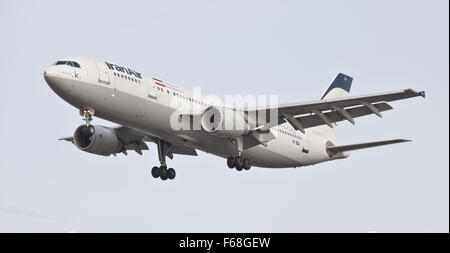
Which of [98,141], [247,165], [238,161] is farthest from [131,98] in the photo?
[247,165]

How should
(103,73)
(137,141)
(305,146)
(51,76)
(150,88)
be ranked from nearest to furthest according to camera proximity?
(51,76), (103,73), (150,88), (137,141), (305,146)

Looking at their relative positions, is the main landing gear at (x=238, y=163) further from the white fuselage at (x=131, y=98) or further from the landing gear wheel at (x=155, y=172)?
the landing gear wheel at (x=155, y=172)

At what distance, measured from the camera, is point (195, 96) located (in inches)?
1710

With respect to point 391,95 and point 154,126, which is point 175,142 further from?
point 391,95

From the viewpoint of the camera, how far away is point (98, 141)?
4616 centimetres

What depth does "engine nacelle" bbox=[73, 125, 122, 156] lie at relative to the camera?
45344mm

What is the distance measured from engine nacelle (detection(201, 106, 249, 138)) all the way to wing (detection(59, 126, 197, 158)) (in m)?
4.15

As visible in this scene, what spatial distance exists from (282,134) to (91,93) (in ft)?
42.9

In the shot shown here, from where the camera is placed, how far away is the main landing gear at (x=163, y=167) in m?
47.2

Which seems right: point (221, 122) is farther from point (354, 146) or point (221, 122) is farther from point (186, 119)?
point (354, 146)

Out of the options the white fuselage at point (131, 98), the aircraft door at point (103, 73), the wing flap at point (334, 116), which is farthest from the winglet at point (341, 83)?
the aircraft door at point (103, 73)

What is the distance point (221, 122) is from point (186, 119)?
1828 mm

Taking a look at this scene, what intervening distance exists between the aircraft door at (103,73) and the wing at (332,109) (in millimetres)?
8465

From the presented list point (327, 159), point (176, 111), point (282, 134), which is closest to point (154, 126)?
point (176, 111)
